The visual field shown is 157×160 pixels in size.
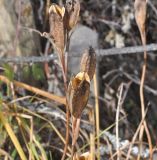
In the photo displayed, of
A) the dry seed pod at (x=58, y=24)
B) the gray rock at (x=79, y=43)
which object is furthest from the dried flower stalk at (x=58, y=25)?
the gray rock at (x=79, y=43)

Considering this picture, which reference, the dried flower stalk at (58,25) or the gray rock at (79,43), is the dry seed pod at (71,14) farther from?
the gray rock at (79,43)

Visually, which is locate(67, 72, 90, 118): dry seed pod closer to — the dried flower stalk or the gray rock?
the dried flower stalk

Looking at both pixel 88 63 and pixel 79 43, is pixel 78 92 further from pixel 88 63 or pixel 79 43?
pixel 79 43

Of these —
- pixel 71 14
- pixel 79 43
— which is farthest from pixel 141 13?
pixel 79 43

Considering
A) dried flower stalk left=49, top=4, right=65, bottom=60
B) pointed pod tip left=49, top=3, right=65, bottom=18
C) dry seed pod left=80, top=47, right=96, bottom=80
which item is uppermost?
pointed pod tip left=49, top=3, right=65, bottom=18

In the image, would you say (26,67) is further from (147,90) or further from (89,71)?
(89,71)

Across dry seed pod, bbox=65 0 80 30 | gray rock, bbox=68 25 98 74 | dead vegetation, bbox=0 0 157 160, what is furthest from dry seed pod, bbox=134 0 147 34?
gray rock, bbox=68 25 98 74
